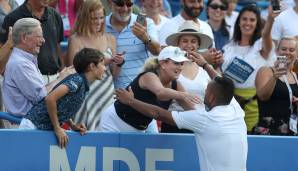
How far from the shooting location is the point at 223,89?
25.5 feet

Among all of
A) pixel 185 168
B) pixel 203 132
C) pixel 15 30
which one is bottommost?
pixel 185 168

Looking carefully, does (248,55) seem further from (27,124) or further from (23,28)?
(27,124)

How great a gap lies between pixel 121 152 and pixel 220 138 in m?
1.15

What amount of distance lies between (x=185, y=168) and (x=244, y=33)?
8.51 ft

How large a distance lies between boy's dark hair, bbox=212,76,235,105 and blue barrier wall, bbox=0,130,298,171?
825 mm

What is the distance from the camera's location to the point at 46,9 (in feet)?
31.9

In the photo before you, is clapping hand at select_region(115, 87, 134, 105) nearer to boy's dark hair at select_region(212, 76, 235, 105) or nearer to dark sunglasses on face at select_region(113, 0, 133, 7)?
boy's dark hair at select_region(212, 76, 235, 105)

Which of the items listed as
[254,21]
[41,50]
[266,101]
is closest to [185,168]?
[266,101]

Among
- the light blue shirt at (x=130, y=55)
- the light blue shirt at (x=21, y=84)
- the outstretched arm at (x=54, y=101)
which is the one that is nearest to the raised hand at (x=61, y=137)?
the outstretched arm at (x=54, y=101)

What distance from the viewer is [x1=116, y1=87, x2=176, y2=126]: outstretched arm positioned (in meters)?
8.16

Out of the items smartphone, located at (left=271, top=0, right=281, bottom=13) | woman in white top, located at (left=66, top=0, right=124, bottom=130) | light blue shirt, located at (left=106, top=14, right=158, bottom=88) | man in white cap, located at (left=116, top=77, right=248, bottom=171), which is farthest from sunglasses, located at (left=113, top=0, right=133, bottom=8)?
man in white cap, located at (left=116, top=77, right=248, bottom=171)

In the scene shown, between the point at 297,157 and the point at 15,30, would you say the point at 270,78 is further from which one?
the point at 15,30

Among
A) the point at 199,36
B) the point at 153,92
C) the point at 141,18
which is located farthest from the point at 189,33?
the point at 153,92

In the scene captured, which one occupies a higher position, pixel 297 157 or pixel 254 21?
pixel 254 21
